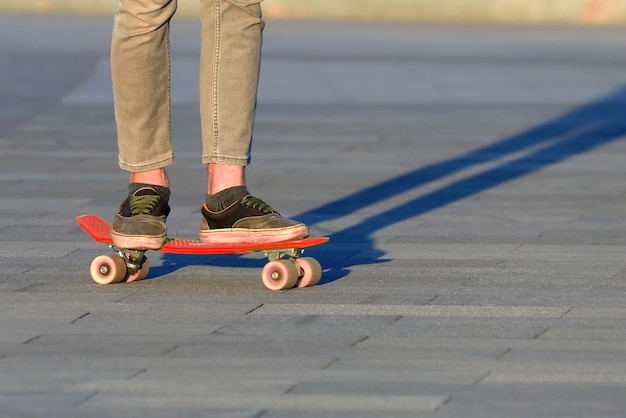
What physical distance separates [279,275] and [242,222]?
22 centimetres

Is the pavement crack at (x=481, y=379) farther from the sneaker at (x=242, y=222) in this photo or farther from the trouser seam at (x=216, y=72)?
the trouser seam at (x=216, y=72)

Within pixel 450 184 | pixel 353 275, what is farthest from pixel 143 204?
pixel 450 184

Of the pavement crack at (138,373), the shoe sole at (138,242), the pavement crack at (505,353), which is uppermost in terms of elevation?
the shoe sole at (138,242)

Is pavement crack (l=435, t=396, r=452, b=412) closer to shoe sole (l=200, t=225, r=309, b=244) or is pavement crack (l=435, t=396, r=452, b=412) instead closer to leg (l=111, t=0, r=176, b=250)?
shoe sole (l=200, t=225, r=309, b=244)

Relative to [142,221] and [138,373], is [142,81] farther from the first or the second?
[138,373]

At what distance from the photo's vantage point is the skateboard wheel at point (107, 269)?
414 cm

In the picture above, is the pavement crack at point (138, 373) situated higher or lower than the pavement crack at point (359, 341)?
higher

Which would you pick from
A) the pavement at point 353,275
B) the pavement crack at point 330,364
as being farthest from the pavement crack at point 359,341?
the pavement crack at point 330,364

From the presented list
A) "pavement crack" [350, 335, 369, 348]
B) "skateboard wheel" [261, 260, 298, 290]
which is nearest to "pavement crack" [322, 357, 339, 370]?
"pavement crack" [350, 335, 369, 348]

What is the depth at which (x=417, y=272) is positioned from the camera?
4.41 m

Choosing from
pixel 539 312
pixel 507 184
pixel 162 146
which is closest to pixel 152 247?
pixel 162 146

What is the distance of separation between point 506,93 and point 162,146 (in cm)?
707

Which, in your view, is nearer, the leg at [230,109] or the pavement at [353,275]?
the pavement at [353,275]

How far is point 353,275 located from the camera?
14.2ft
